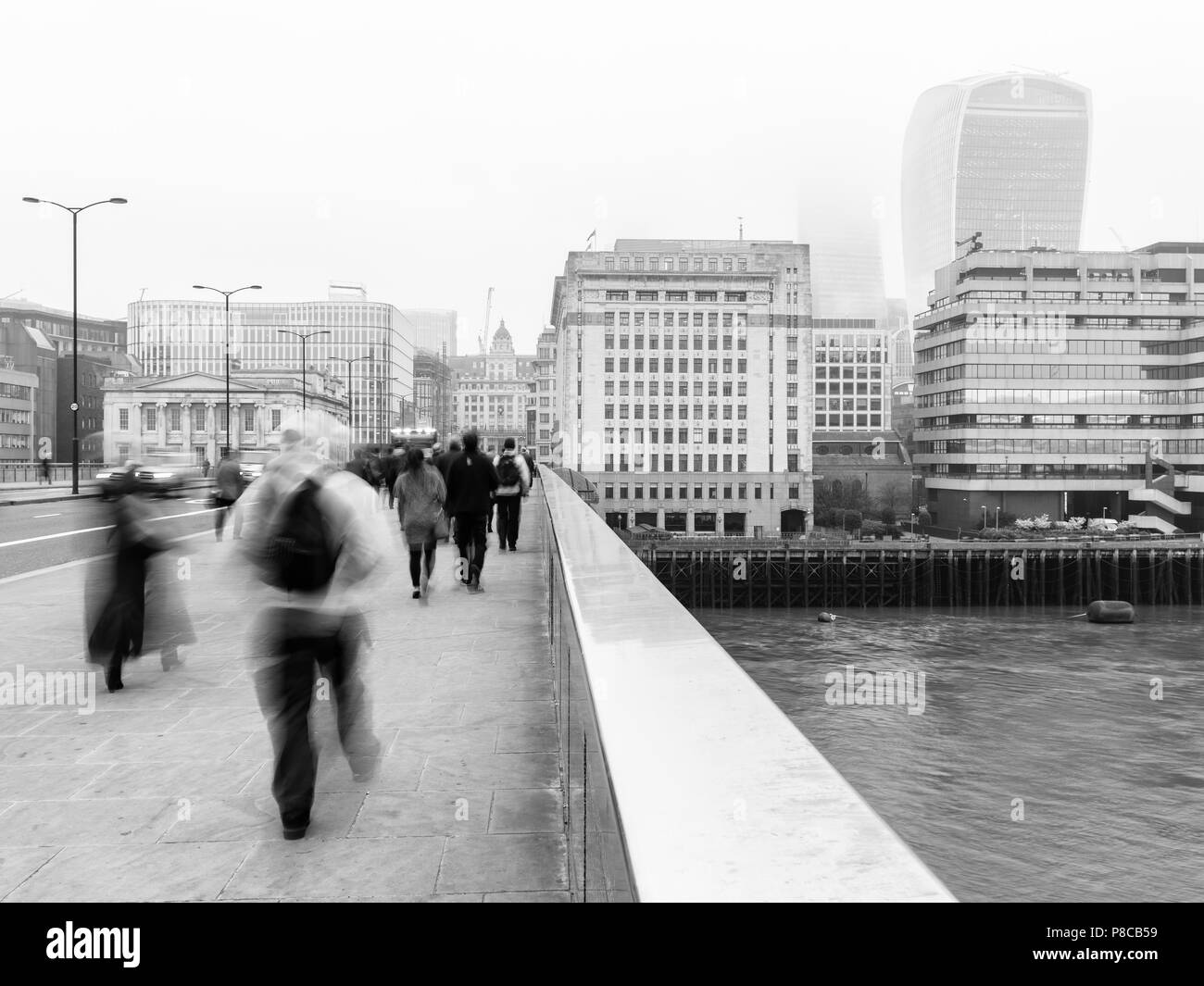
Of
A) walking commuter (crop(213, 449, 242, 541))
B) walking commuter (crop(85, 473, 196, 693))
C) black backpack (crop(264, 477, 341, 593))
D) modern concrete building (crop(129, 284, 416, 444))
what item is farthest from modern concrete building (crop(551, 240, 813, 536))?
black backpack (crop(264, 477, 341, 593))

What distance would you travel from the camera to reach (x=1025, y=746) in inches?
1323

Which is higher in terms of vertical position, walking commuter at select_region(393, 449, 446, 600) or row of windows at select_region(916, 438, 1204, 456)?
row of windows at select_region(916, 438, 1204, 456)

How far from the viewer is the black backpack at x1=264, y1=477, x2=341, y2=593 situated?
4434 millimetres

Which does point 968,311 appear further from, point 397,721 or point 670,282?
point 397,721

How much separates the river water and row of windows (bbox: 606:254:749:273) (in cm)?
6467

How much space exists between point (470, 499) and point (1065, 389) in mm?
93758

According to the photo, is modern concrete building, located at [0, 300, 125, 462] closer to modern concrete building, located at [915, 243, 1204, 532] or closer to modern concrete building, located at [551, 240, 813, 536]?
modern concrete building, located at [551, 240, 813, 536]

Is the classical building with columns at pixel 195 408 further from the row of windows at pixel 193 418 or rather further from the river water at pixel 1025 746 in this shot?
the river water at pixel 1025 746

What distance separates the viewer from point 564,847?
172 inches

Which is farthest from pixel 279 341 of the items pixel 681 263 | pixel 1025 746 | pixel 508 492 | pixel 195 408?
pixel 508 492

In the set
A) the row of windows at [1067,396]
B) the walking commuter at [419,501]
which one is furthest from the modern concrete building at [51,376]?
the walking commuter at [419,501]

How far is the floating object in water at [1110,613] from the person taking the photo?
64500 mm

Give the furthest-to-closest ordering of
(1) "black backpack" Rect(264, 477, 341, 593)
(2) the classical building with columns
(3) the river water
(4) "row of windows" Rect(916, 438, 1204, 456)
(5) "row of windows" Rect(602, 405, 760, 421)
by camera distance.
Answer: (5) "row of windows" Rect(602, 405, 760, 421) → (2) the classical building with columns → (4) "row of windows" Rect(916, 438, 1204, 456) → (3) the river water → (1) "black backpack" Rect(264, 477, 341, 593)

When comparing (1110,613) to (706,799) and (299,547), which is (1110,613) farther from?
(706,799)
